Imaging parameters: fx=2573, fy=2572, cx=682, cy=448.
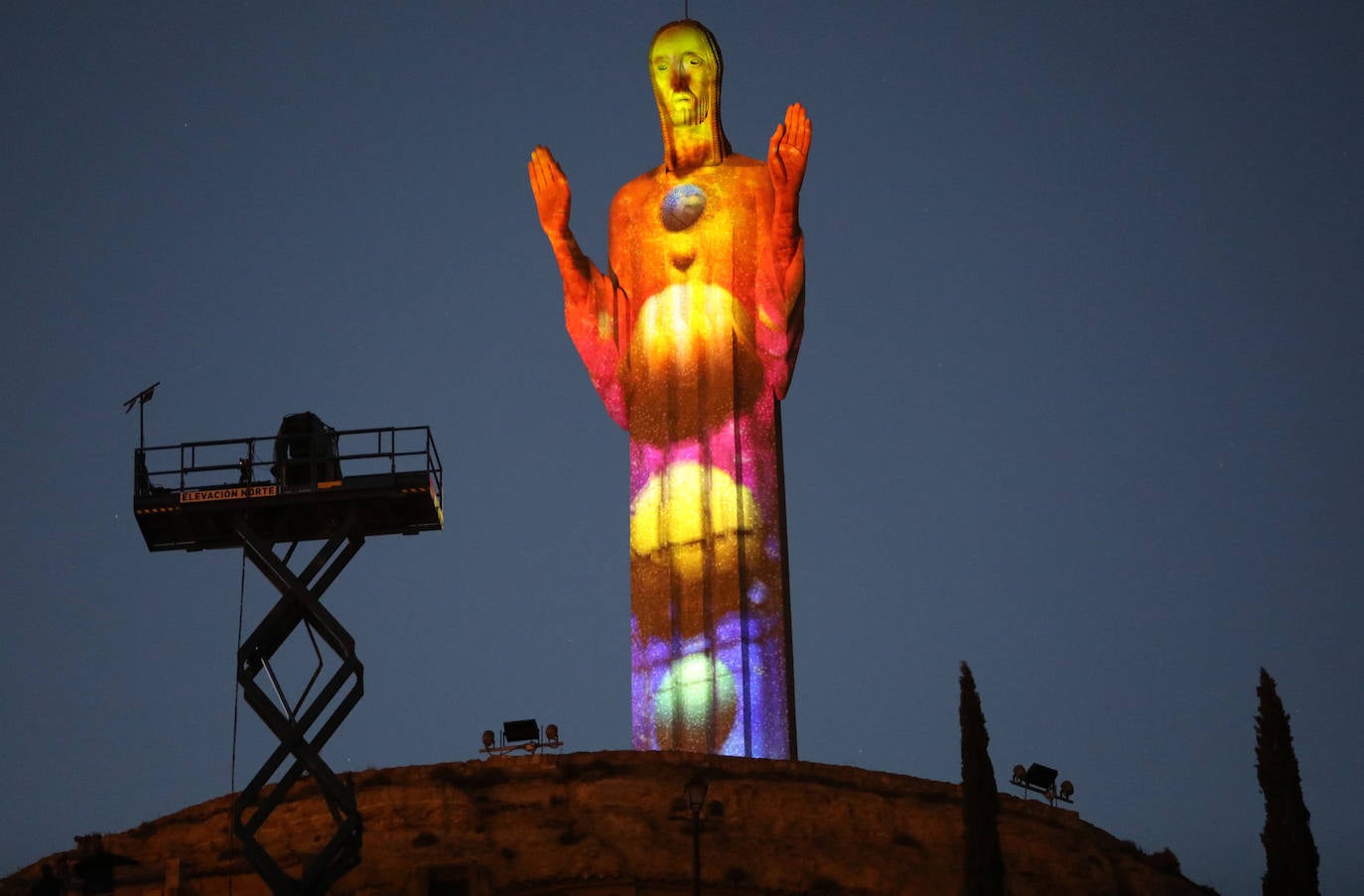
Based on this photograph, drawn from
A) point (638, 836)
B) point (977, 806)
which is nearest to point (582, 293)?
point (638, 836)

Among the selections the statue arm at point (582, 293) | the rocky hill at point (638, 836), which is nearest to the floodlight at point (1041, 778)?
the rocky hill at point (638, 836)

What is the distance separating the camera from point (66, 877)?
31234 millimetres

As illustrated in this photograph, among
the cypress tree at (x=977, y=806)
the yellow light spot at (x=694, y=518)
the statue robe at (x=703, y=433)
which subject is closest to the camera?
the cypress tree at (x=977, y=806)

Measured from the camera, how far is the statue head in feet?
136

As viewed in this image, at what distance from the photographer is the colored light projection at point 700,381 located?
39.7m

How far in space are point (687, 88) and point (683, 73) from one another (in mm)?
249

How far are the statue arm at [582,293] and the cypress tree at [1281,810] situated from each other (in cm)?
1330

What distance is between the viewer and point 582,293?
4175 cm

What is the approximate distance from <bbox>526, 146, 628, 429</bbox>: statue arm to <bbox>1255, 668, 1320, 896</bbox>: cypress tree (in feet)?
43.6

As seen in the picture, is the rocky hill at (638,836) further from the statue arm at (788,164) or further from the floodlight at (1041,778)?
the statue arm at (788,164)

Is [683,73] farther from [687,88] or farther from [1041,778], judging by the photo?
[1041,778]

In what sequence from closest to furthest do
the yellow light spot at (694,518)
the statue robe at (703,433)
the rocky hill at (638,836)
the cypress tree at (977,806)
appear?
1. the cypress tree at (977,806)
2. the rocky hill at (638,836)
3. the statue robe at (703,433)
4. the yellow light spot at (694,518)

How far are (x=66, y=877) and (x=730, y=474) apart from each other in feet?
43.7

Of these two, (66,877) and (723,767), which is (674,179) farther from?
(66,877)
